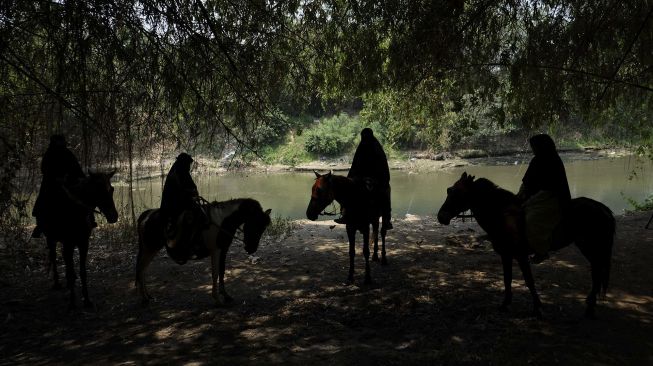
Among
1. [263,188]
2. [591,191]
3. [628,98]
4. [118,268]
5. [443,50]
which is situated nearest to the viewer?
[443,50]

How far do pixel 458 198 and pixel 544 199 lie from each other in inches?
35.7

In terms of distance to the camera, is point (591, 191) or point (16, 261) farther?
point (591, 191)

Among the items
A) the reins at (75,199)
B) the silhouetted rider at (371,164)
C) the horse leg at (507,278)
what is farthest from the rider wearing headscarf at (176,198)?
the horse leg at (507,278)

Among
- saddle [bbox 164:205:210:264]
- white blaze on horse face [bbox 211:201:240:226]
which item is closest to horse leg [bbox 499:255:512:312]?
white blaze on horse face [bbox 211:201:240:226]

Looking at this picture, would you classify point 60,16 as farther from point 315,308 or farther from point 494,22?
point 494,22

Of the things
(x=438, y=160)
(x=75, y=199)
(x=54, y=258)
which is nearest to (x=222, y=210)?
(x=75, y=199)

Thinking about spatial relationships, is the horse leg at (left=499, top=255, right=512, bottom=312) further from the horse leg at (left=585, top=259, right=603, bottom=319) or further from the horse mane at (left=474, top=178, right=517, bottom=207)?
the horse leg at (left=585, top=259, right=603, bottom=319)

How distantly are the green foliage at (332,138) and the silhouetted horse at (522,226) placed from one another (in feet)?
85.6

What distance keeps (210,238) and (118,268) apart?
3.17m

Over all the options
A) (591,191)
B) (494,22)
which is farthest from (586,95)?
(591,191)

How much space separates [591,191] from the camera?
1991 cm

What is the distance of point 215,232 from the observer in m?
5.68

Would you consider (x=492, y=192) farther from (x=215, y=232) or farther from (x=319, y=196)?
(x=215, y=232)

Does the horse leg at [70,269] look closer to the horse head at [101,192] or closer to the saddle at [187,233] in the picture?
the horse head at [101,192]
